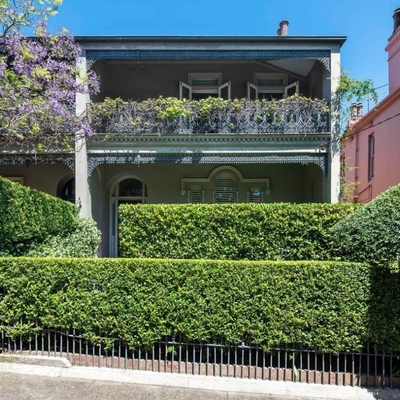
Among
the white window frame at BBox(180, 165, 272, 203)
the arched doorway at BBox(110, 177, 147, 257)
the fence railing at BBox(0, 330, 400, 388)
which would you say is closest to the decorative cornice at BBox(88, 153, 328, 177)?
the white window frame at BBox(180, 165, 272, 203)

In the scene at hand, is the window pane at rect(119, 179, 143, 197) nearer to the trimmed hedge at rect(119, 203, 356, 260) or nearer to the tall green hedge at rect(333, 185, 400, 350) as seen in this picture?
the trimmed hedge at rect(119, 203, 356, 260)

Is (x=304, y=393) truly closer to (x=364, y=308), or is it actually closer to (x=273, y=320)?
(x=273, y=320)

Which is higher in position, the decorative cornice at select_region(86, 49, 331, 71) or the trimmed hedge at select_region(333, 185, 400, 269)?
the decorative cornice at select_region(86, 49, 331, 71)

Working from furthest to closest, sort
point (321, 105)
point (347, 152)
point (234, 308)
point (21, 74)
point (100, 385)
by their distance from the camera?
point (347, 152) → point (321, 105) → point (21, 74) → point (234, 308) → point (100, 385)

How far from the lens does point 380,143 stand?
1256 centimetres

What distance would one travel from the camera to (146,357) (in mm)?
5070

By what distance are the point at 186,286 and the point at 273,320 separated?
1.44m

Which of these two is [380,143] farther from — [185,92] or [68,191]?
[68,191]

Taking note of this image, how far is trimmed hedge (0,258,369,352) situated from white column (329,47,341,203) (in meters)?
4.76

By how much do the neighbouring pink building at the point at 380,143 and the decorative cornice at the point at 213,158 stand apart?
1.30m

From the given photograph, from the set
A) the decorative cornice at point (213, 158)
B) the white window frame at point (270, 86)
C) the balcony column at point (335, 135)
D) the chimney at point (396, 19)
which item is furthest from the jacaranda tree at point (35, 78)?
the chimney at point (396, 19)

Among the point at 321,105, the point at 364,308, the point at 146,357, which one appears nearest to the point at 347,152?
the point at 321,105

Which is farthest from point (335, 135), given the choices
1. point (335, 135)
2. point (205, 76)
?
point (205, 76)

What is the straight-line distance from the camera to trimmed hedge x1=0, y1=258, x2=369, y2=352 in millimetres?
4801
